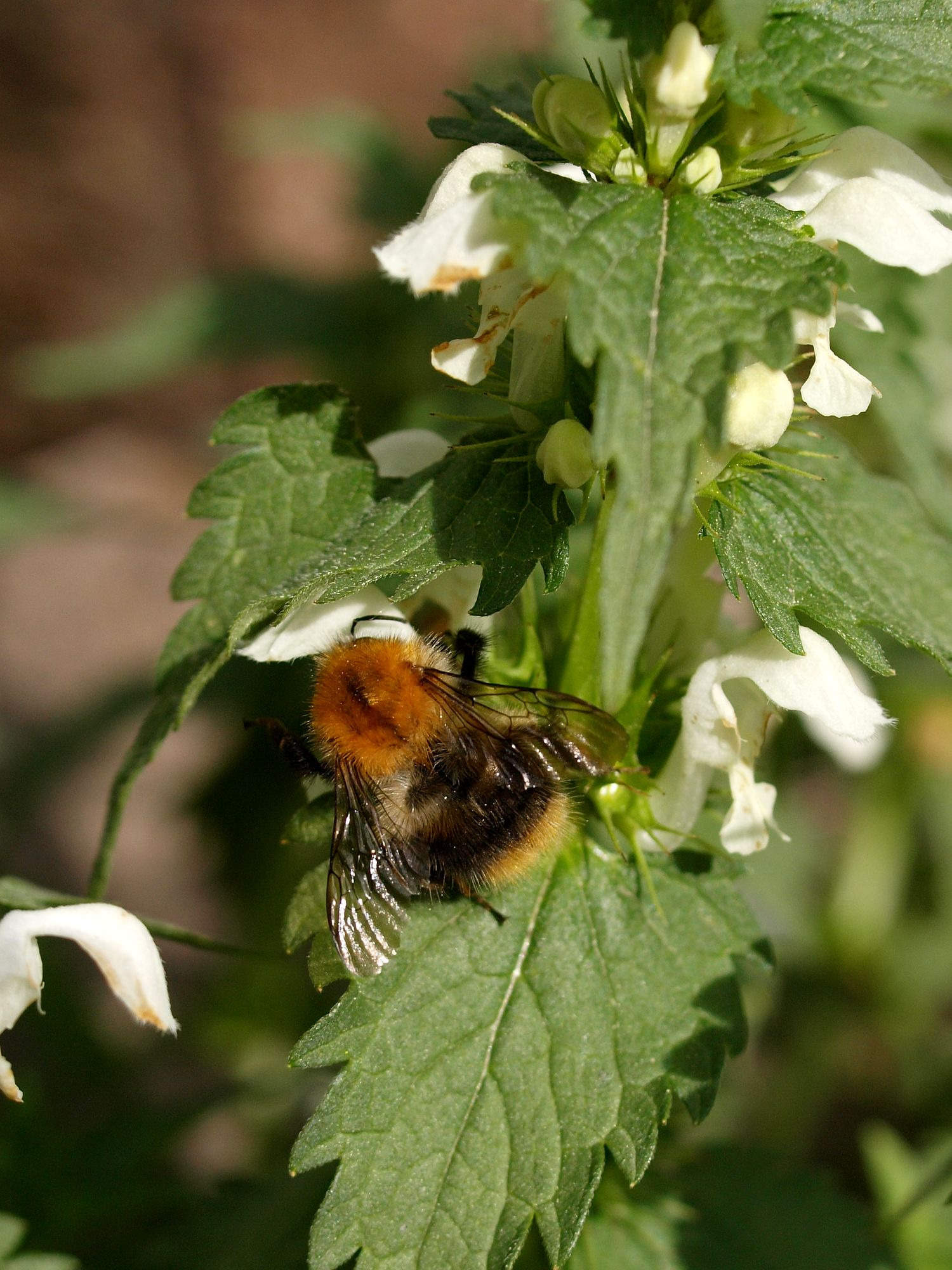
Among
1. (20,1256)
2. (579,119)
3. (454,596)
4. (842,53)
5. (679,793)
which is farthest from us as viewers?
(20,1256)

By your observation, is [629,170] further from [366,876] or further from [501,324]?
[366,876]

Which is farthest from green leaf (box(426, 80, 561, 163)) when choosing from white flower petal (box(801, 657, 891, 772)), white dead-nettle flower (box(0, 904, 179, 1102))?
white flower petal (box(801, 657, 891, 772))

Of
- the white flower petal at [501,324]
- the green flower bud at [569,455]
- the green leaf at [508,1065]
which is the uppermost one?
the white flower petal at [501,324]

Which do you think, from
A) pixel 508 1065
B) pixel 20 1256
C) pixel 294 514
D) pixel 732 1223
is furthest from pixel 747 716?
pixel 20 1256

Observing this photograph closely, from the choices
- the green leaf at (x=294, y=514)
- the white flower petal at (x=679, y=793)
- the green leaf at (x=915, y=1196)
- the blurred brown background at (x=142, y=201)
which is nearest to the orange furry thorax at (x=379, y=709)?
the green leaf at (x=294, y=514)

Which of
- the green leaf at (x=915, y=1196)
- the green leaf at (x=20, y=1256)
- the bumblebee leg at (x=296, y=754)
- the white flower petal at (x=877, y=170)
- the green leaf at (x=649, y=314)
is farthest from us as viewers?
the green leaf at (x=915, y=1196)

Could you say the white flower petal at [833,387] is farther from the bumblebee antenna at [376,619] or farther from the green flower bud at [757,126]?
the bumblebee antenna at [376,619]
